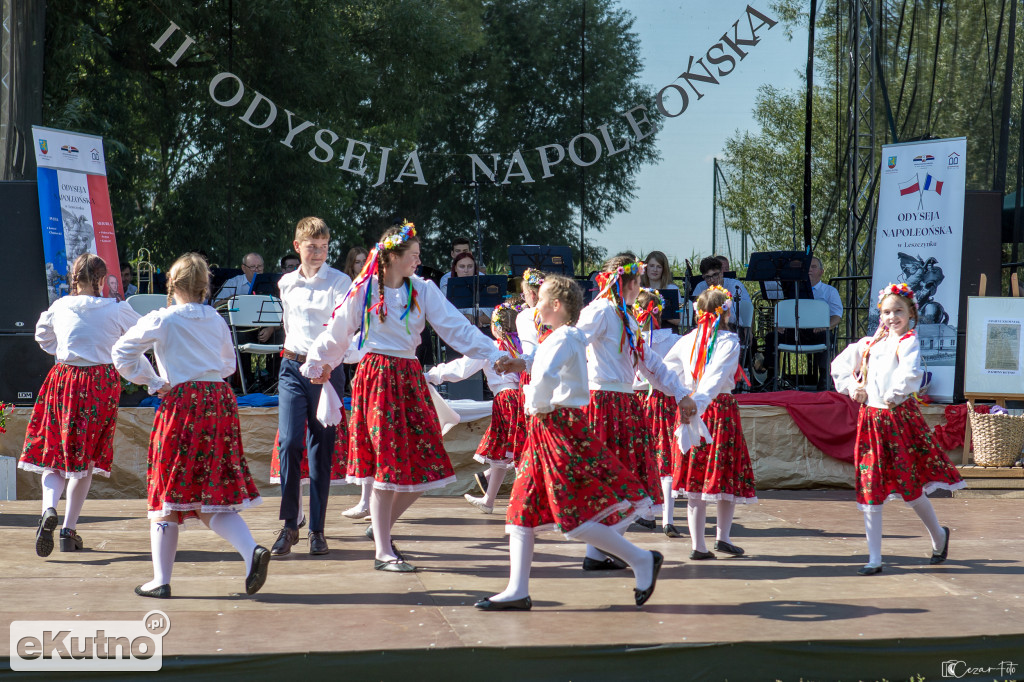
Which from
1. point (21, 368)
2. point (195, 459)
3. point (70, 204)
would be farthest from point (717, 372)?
point (70, 204)

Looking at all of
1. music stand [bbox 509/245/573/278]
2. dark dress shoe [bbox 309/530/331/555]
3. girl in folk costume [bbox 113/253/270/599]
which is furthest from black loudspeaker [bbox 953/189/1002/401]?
girl in folk costume [bbox 113/253/270/599]

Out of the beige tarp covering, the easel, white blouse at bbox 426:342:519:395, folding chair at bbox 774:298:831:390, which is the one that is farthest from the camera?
folding chair at bbox 774:298:831:390

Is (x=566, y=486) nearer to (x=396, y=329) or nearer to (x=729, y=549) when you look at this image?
(x=396, y=329)

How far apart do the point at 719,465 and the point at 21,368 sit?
529 cm

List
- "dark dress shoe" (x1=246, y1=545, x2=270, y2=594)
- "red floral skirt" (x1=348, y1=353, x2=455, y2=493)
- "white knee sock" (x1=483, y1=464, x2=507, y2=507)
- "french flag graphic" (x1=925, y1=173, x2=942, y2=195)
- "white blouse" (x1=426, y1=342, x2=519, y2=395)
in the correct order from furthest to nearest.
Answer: "french flag graphic" (x1=925, y1=173, x2=942, y2=195) < "white knee sock" (x1=483, y1=464, x2=507, y2=507) < "white blouse" (x1=426, y1=342, x2=519, y2=395) < "red floral skirt" (x1=348, y1=353, x2=455, y2=493) < "dark dress shoe" (x1=246, y1=545, x2=270, y2=594)

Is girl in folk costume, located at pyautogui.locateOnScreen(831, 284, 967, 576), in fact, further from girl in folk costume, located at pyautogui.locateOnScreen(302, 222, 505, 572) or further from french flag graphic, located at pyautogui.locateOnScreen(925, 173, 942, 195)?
french flag graphic, located at pyautogui.locateOnScreen(925, 173, 942, 195)

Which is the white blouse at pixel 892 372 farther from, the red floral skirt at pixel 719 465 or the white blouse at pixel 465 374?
the white blouse at pixel 465 374

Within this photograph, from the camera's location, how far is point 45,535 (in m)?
4.57

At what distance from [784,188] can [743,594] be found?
13449 mm

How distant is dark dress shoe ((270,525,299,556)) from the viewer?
4.63m

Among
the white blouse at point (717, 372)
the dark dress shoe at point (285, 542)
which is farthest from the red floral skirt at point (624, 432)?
the dark dress shoe at point (285, 542)

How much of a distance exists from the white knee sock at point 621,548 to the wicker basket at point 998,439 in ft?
14.8

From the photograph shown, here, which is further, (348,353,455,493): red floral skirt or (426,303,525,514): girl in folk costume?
(426,303,525,514): girl in folk costume

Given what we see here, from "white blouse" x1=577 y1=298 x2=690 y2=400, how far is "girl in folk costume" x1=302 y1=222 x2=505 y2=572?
1.51ft
